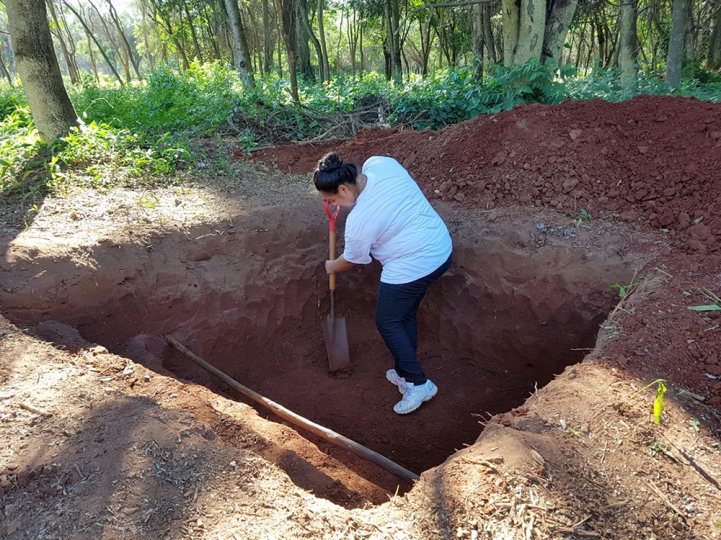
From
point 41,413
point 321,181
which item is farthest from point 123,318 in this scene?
point 321,181

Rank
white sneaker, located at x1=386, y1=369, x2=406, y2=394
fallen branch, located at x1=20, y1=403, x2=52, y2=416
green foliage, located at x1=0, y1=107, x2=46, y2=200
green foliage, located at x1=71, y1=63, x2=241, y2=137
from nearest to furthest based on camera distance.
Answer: fallen branch, located at x1=20, y1=403, x2=52, y2=416 < white sneaker, located at x1=386, y1=369, x2=406, y2=394 < green foliage, located at x1=0, y1=107, x2=46, y2=200 < green foliage, located at x1=71, y1=63, x2=241, y2=137

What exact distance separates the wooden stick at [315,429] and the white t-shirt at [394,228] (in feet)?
3.58

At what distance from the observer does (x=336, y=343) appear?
428 centimetres

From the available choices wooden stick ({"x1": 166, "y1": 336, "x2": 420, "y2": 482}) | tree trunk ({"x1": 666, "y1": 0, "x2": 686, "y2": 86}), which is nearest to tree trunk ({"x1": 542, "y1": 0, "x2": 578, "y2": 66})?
tree trunk ({"x1": 666, "y1": 0, "x2": 686, "y2": 86})

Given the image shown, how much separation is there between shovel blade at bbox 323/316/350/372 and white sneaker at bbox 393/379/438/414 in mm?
729

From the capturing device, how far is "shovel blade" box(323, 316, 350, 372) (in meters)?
4.25

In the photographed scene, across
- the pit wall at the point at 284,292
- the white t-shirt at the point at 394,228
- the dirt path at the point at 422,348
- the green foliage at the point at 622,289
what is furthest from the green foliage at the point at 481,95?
the white t-shirt at the point at 394,228

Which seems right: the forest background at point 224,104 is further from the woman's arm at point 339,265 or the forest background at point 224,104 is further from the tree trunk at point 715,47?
the woman's arm at point 339,265

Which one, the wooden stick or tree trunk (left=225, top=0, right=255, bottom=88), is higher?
tree trunk (left=225, top=0, right=255, bottom=88)

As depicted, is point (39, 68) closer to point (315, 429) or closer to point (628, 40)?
point (315, 429)

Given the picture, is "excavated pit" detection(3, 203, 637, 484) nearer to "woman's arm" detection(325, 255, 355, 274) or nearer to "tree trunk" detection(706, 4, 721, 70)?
"woman's arm" detection(325, 255, 355, 274)

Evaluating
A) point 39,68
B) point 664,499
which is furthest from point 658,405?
point 39,68

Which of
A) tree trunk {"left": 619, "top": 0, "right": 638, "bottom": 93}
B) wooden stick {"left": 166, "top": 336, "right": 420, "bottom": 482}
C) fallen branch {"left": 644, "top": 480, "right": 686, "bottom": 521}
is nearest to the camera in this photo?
fallen branch {"left": 644, "top": 480, "right": 686, "bottom": 521}

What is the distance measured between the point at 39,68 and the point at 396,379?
479cm
